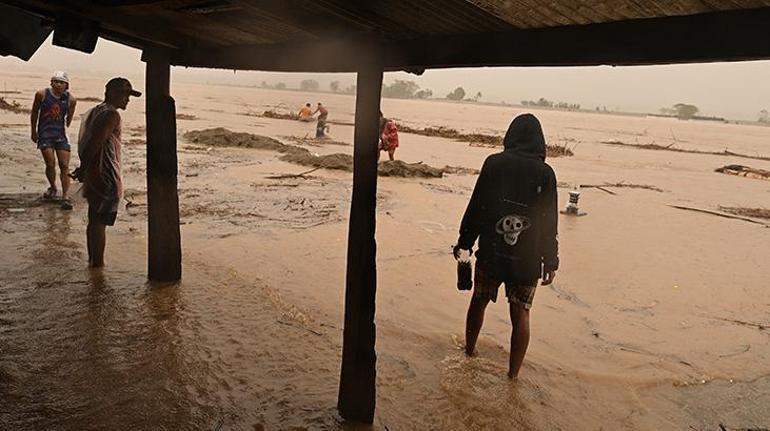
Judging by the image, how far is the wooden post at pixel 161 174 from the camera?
16.0ft

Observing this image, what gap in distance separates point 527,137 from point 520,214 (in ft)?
1.75

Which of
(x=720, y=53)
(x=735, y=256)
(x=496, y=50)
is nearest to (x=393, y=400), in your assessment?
(x=496, y=50)

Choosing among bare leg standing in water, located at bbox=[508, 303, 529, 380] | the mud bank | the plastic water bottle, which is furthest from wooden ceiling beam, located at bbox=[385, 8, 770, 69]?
the mud bank

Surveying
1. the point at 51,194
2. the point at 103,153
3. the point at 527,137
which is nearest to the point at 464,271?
the point at 527,137

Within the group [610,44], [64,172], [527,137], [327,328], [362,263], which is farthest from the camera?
[64,172]

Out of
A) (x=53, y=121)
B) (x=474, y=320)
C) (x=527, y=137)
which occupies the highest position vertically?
(x=527, y=137)

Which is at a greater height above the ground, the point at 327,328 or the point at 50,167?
the point at 50,167

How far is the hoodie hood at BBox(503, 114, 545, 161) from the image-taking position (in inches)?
148

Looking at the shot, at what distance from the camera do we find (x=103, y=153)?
16.3 ft

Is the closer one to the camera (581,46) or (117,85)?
(581,46)

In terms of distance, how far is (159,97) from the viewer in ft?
16.1

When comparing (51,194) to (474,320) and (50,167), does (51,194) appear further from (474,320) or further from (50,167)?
(474,320)

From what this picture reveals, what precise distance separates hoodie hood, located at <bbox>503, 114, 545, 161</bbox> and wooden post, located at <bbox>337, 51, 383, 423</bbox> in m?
1.13

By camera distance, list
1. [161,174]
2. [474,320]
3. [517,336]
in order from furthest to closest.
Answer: [161,174], [474,320], [517,336]
